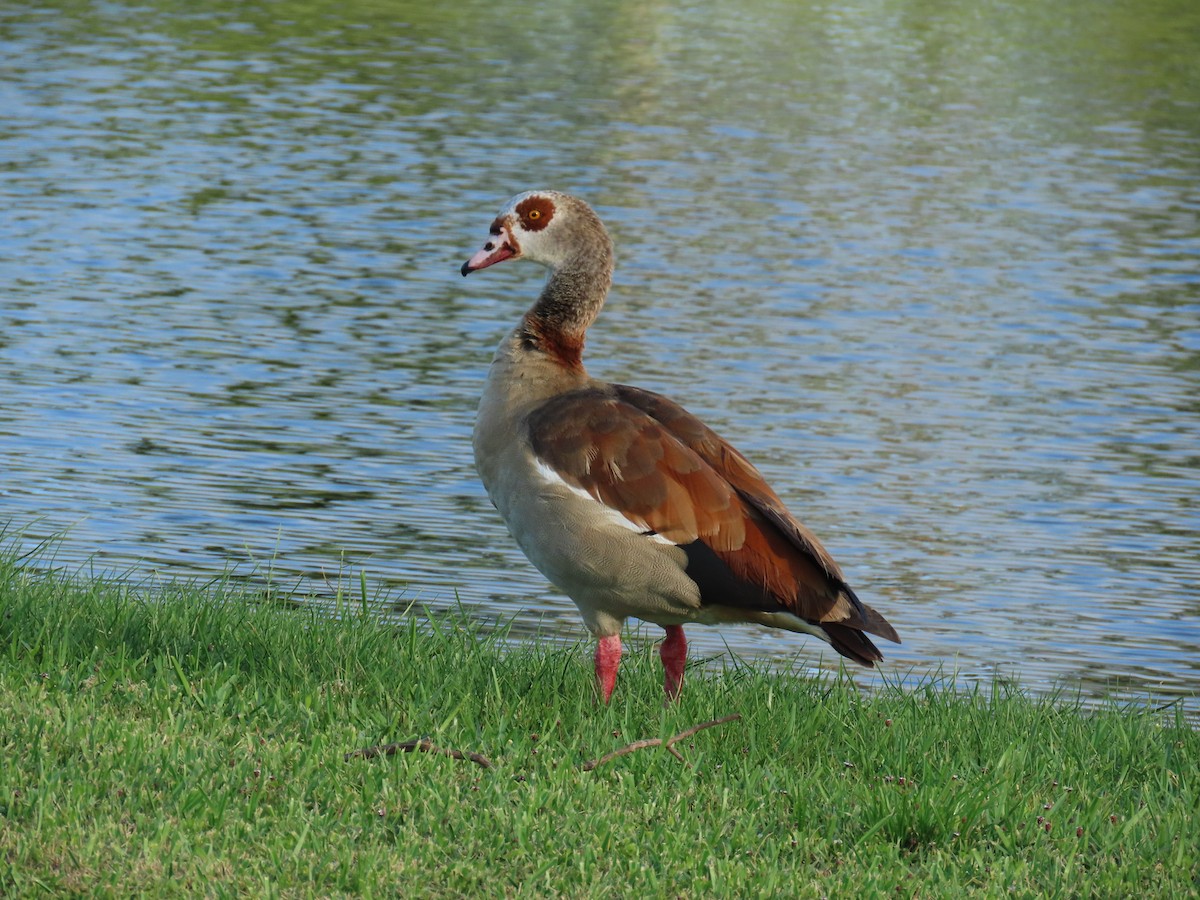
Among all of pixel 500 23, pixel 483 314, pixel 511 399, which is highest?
pixel 511 399

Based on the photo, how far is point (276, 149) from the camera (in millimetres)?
25625

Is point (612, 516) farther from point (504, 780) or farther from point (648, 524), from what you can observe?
point (504, 780)

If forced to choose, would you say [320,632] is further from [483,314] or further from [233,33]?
[233,33]

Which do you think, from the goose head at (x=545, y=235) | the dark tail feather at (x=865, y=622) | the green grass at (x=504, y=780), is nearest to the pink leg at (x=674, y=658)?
the green grass at (x=504, y=780)

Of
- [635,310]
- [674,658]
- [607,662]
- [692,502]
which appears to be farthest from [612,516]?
[635,310]

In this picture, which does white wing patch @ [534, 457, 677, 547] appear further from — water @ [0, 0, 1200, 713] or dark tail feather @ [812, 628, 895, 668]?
water @ [0, 0, 1200, 713]

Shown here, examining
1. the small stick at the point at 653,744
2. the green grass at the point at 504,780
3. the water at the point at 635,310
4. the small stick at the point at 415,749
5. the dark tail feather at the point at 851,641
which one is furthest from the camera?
the water at the point at 635,310

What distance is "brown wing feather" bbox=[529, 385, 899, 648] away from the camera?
6.75 m

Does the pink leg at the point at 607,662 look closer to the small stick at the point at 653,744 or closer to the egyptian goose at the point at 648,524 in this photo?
the egyptian goose at the point at 648,524

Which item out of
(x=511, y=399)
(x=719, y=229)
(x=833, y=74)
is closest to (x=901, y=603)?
(x=511, y=399)

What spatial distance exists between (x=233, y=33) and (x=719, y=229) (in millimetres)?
16952

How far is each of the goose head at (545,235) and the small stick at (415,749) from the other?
229 centimetres

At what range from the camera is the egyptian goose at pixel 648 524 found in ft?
22.1

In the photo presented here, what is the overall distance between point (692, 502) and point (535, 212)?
4.81 ft
